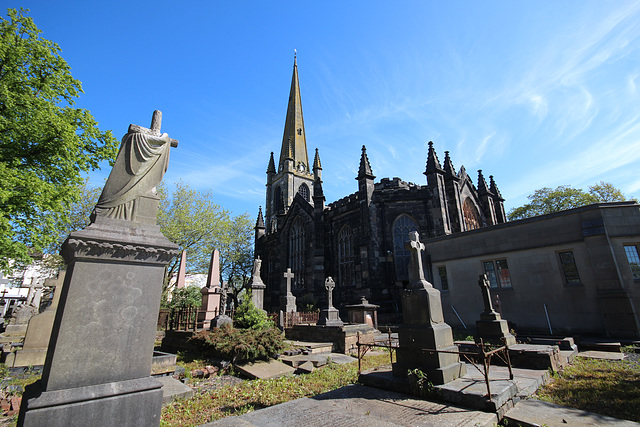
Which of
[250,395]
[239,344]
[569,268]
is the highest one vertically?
[569,268]

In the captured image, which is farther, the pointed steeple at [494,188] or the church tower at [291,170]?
the church tower at [291,170]

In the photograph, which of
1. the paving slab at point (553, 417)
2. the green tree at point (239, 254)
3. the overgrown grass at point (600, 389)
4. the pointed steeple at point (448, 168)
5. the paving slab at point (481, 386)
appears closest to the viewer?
the paving slab at point (553, 417)

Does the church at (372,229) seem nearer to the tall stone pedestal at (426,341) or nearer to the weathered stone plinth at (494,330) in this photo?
the weathered stone plinth at (494,330)

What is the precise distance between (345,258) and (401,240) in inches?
197

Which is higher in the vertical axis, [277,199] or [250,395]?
[277,199]

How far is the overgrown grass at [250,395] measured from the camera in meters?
5.00

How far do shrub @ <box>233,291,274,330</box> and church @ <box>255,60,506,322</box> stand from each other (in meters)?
7.04

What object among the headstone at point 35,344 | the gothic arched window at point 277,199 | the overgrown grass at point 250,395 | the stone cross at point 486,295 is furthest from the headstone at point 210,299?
the gothic arched window at point 277,199

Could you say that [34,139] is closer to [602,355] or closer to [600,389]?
[600,389]

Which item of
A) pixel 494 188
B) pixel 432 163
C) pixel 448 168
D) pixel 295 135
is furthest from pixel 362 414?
pixel 295 135

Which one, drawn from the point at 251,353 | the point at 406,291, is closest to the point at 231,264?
the point at 251,353

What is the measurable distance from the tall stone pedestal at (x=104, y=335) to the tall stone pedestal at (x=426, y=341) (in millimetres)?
4405

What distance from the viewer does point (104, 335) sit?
3.04 metres

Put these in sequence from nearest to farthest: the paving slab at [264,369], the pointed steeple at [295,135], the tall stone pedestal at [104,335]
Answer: the tall stone pedestal at [104,335], the paving slab at [264,369], the pointed steeple at [295,135]
